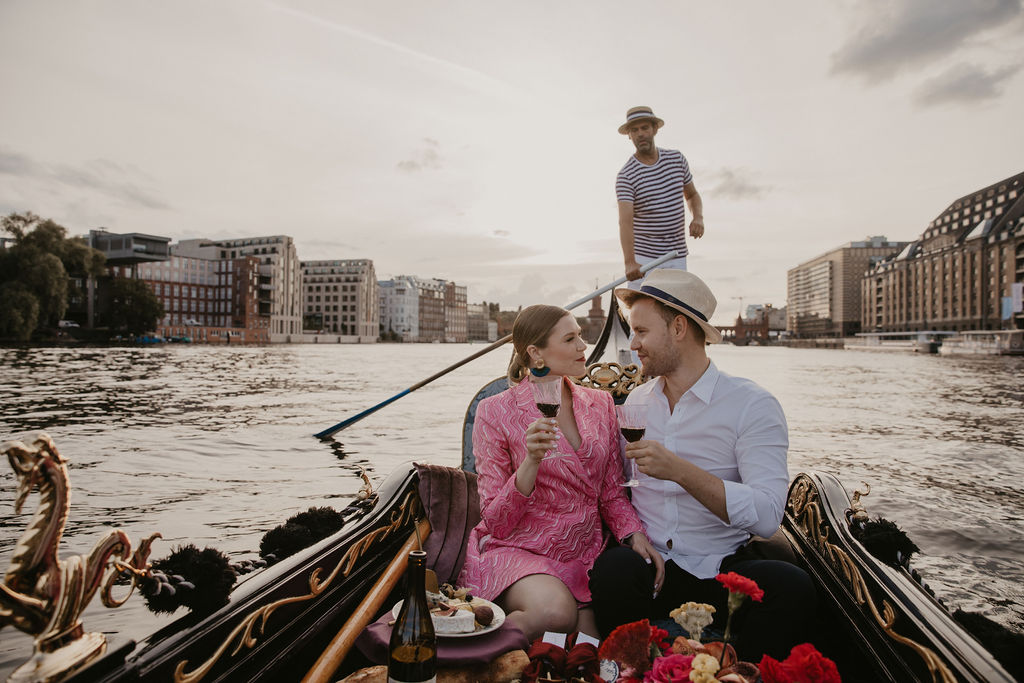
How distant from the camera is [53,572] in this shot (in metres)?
1.02

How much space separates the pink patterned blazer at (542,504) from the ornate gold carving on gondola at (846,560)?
565 mm

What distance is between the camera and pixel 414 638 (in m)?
1.36

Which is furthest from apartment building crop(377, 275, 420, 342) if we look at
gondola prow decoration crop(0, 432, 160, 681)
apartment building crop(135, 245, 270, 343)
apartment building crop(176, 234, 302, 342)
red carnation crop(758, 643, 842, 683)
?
red carnation crop(758, 643, 842, 683)

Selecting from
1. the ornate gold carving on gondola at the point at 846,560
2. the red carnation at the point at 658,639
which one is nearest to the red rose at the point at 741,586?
the red carnation at the point at 658,639

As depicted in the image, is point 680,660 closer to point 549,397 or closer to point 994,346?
point 549,397

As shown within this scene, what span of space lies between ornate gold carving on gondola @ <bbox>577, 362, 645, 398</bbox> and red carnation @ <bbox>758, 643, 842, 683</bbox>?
6.16ft

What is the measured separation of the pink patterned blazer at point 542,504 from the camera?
2129 millimetres

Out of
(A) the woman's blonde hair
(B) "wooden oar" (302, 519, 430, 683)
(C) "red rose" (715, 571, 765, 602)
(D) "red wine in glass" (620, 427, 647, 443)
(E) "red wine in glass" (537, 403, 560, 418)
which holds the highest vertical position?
(A) the woman's blonde hair

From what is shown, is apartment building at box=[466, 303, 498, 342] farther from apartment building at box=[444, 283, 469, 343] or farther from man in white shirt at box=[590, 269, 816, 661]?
man in white shirt at box=[590, 269, 816, 661]

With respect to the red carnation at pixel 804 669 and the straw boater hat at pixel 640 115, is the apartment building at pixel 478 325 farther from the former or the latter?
the red carnation at pixel 804 669

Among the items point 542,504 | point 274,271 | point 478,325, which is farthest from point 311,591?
point 478,325

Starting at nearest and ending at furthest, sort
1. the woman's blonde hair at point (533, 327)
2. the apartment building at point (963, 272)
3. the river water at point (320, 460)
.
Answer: the woman's blonde hair at point (533, 327) → the river water at point (320, 460) → the apartment building at point (963, 272)

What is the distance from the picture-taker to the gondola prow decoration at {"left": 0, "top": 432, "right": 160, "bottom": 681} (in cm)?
98

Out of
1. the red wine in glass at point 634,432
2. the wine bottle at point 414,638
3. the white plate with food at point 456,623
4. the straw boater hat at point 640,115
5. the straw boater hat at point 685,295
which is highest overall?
the straw boater hat at point 640,115
